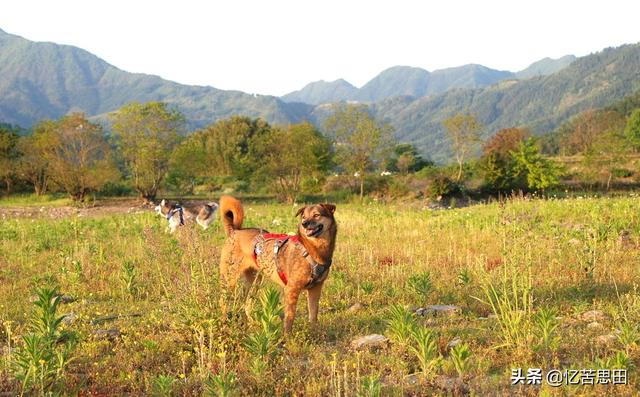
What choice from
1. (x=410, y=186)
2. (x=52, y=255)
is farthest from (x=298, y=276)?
(x=410, y=186)

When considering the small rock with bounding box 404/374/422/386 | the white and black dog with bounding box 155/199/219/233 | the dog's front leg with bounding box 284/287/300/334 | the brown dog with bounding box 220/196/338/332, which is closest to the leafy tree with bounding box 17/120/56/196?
the white and black dog with bounding box 155/199/219/233

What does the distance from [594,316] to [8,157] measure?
4336cm

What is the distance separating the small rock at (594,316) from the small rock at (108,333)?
5991 mm

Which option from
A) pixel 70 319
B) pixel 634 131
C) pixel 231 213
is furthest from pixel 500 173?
pixel 634 131

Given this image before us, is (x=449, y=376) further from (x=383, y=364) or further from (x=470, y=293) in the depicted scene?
(x=470, y=293)

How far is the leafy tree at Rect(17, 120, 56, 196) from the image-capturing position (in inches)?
1384

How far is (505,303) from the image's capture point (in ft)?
17.1

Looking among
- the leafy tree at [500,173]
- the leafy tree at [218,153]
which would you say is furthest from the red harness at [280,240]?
the leafy tree at [500,173]

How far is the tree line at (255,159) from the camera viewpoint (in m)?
33.5

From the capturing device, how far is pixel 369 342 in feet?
17.6

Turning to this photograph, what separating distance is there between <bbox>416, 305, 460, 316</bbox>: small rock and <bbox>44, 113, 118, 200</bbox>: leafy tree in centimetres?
3130

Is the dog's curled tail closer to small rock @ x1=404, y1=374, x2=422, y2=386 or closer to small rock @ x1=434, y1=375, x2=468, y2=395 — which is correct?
small rock @ x1=404, y1=374, x2=422, y2=386

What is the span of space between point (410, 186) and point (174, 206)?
2719cm

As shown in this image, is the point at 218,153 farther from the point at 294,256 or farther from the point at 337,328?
the point at 337,328
